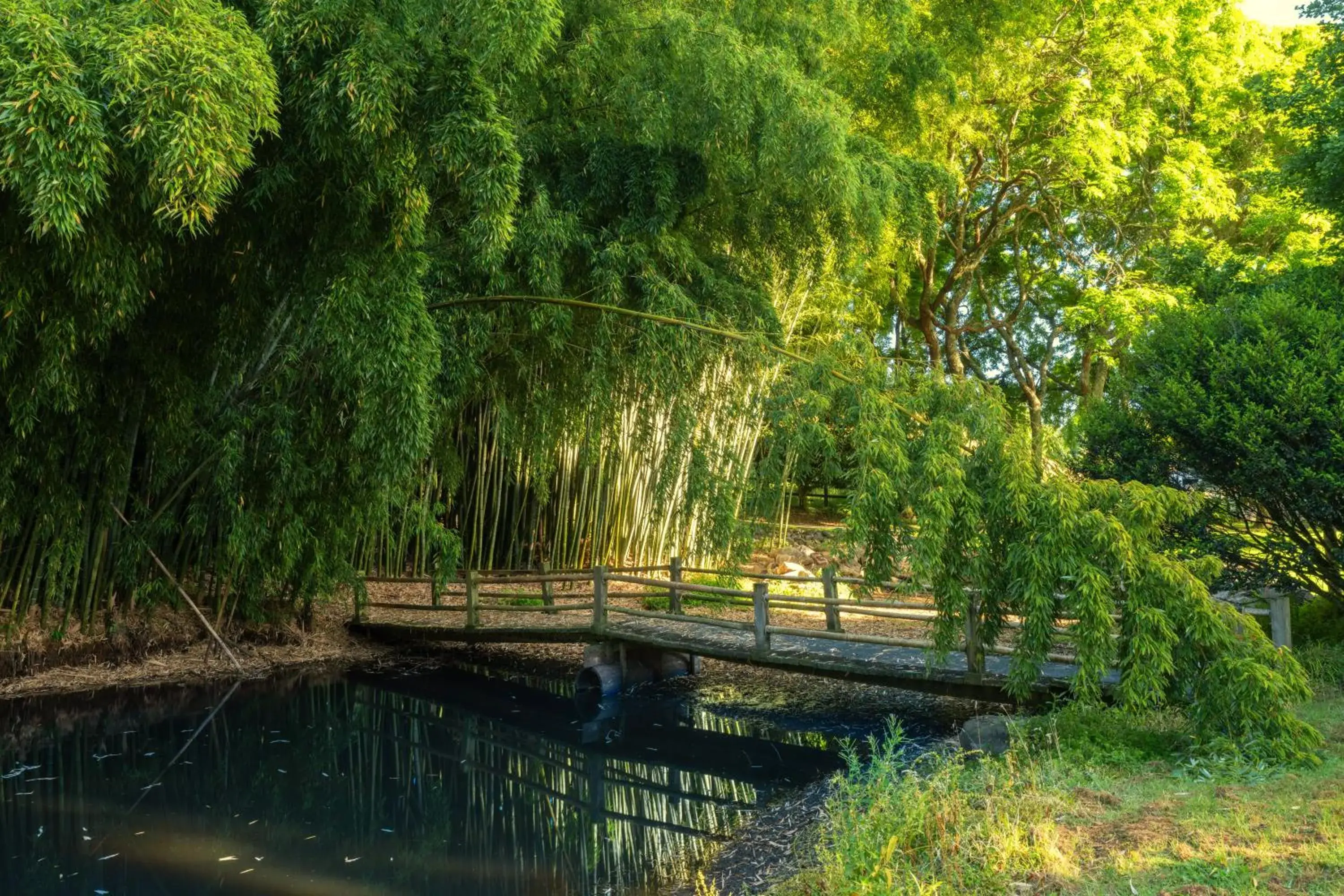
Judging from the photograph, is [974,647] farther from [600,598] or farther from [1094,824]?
[600,598]

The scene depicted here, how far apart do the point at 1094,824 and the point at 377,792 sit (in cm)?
397

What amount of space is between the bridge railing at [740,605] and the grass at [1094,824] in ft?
2.60

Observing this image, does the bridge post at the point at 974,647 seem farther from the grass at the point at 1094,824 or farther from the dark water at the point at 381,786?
the grass at the point at 1094,824

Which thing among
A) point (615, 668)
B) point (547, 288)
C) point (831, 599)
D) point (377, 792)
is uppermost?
point (547, 288)

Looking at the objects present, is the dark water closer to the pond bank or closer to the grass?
the pond bank

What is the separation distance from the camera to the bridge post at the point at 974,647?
21.0 ft

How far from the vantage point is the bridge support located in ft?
27.6

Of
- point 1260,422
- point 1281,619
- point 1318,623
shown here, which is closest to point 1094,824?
point 1281,619

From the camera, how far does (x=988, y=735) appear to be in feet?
18.3

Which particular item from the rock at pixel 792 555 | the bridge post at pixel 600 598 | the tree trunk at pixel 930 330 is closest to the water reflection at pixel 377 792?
the bridge post at pixel 600 598

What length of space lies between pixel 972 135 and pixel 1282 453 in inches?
295

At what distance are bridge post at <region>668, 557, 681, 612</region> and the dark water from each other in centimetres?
71

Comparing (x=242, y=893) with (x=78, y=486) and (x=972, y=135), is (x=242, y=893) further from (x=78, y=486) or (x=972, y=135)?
(x=972, y=135)

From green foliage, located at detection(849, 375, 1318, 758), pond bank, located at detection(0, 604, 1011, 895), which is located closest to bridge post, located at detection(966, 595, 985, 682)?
green foliage, located at detection(849, 375, 1318, 758)
